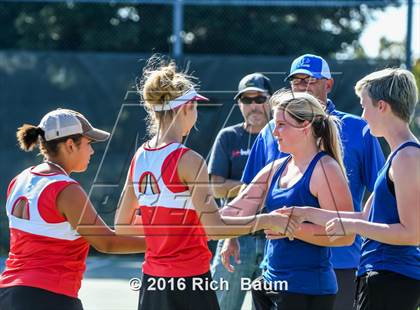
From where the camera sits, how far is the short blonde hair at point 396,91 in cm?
407

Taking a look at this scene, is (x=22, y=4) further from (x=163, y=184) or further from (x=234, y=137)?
(x=163, y=184)

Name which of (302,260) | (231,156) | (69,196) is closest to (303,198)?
(302,260)

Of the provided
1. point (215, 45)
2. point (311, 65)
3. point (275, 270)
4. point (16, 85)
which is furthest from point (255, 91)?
point (215, 45)

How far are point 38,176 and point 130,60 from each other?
6566 millimetres

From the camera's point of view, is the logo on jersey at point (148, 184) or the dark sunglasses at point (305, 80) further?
the dark sunglasses at point (305, 80)

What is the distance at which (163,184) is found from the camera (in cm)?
420

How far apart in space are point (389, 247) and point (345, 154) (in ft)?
4.53

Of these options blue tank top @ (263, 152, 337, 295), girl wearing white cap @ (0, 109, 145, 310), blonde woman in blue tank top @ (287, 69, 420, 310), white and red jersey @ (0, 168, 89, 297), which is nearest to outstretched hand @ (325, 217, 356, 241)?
blonde woman in blue tank top @ (287, 69, 420, 310)

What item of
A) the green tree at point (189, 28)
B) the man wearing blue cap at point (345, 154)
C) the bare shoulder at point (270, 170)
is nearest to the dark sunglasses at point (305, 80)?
the man wearing blue cap at point (345, 154)

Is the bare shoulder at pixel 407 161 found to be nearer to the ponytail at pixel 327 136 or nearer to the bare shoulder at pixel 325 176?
the bare shoulder at pixel 325 176

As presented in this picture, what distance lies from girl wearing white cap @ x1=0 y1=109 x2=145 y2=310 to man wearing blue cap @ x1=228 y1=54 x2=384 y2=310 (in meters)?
1.43

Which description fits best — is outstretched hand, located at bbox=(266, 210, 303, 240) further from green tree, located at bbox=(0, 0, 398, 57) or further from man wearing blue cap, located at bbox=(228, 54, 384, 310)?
green tree, located at bbox=(0, 0, 398, 57)

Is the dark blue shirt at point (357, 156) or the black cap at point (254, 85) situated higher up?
the black cap at point (254, 85)

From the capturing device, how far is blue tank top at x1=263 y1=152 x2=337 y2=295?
13.8 feet
